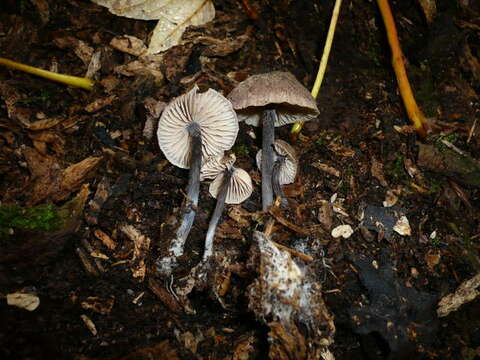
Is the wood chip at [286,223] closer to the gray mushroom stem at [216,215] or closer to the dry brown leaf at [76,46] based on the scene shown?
the gray mushroom stem at [216,215]

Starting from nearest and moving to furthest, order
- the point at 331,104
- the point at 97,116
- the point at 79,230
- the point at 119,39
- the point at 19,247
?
the point at 19,247, the point at 79,230, the point at 97,116, the point at 119,39, the point at 331,104

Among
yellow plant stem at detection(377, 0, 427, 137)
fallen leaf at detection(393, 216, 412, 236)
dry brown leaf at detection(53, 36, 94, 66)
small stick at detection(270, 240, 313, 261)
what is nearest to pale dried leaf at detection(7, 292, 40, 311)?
small stick at detection(270, 240, 313, 261)

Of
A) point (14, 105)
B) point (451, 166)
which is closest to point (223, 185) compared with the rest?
point (14, 105)

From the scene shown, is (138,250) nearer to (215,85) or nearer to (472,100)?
(215,85)

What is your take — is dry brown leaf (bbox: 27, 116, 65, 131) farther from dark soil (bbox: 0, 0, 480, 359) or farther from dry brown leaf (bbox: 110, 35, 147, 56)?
dry brown leaf (bbox: 110, 35, 147, 56)

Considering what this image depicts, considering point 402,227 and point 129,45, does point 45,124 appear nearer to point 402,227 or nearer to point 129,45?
point 129,45

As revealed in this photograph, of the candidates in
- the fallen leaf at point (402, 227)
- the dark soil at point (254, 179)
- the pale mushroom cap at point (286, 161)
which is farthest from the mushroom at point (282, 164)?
the fallen leaf at point (402, 227)

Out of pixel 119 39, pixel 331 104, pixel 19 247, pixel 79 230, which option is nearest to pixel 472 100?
pixel 331 104
